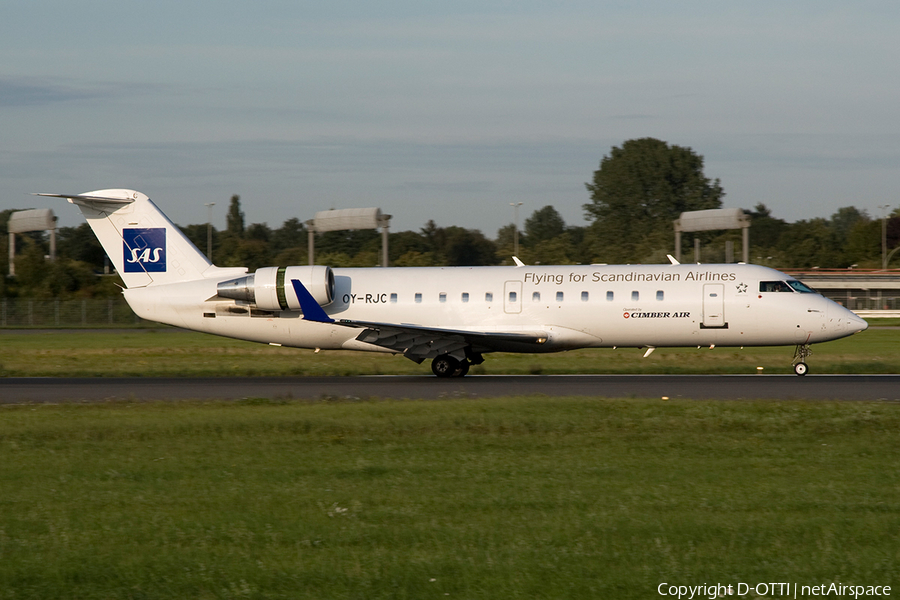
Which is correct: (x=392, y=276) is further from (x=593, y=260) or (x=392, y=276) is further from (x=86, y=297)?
(x=593, y=260)

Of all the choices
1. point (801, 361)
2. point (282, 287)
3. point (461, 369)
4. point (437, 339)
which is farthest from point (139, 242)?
point (801, 361)

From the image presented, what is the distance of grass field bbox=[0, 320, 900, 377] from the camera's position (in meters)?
26.0

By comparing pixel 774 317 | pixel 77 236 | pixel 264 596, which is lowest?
pixel 264 596

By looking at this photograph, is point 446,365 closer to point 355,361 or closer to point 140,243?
point 355,361

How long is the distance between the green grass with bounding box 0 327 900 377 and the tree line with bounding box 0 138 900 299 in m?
35.6

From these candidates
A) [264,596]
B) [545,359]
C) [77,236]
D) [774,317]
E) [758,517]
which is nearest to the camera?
[264,596]

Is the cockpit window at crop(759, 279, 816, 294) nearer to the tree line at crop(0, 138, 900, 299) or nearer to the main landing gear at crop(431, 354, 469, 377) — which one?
the main landing gear at crop(431, 354, 469, 377)

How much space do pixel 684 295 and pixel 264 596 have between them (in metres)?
18.5

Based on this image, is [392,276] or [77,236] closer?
[392,276]

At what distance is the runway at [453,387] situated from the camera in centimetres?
1900

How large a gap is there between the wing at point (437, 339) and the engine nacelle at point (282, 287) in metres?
1.56

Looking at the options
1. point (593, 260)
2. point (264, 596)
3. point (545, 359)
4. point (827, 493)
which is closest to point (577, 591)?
point (264, 596)

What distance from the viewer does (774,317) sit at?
23.0 metres

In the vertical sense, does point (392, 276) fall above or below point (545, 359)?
above
